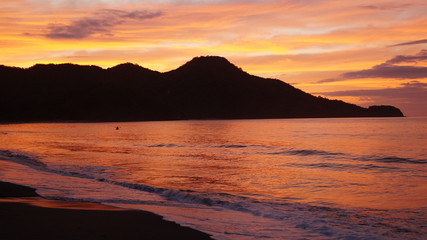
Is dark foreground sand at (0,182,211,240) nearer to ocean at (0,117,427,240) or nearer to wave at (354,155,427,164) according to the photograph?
ocean at (0,117,427,240)

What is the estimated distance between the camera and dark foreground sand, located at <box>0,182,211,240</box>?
799cm

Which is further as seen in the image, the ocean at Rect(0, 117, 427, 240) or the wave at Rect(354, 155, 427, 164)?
the wave at Rect(354, 155, 427, 164)

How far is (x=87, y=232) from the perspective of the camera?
324 inches

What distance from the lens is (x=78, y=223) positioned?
29.4 feet

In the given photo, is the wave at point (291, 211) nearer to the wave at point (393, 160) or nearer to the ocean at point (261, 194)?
the ocean at point (261, 194)

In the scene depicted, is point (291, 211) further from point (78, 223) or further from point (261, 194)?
point (78, 223)

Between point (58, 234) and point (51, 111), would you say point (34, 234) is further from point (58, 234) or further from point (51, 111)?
point (51, 111)

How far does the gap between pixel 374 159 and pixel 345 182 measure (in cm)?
1202

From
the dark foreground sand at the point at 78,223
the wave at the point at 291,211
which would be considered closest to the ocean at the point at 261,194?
the wave at the point at 291,211

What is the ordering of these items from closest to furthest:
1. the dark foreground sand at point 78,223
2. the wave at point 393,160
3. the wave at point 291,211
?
the dark foreground sand at point 78,223, the wave at point 291,211, the wave at point 393,160

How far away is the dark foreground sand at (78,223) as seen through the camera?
7.99 metres

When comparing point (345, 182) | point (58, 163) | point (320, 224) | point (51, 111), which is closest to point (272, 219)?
point (320, 224)

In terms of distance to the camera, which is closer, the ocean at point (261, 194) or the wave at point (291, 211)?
the wave at point (291, 211)

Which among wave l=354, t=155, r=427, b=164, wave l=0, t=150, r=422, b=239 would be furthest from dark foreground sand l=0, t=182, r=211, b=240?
wave l=354, t=155, r=427, b=164
